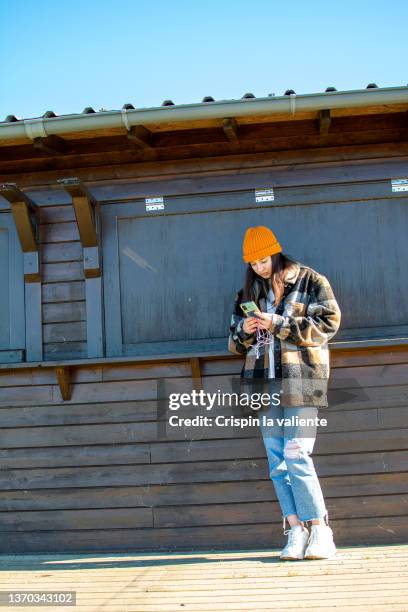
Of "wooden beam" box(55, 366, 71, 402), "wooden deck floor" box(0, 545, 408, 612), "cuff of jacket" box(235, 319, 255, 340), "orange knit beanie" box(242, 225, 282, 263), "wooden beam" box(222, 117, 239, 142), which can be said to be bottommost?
"wooden deck floor" box(0, 545, 408, 612)

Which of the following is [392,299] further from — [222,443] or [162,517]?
[162,517]

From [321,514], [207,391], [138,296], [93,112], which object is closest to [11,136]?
[93,112]

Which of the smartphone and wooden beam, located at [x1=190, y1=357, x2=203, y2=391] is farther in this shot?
wooden beam, located at [x1=190, y1=357, x2=203, y2=391]

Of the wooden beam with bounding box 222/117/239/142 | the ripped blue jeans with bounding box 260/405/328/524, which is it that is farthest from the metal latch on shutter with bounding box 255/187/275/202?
the ripped blue jeans with bounding box 260/405/328/524

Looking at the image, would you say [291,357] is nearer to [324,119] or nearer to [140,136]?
[324,119]

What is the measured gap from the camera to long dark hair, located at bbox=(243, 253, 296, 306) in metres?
4.62

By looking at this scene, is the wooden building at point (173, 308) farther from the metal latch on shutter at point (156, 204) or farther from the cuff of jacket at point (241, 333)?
the cuff of jacket at point (241, 333)

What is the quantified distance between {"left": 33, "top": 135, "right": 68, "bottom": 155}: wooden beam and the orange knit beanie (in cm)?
154

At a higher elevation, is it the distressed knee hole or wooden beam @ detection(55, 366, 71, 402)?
wooden beam @ detection(55, 366, 71, 402)

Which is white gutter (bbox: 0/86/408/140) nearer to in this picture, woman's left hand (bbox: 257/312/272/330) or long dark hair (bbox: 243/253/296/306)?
long dark hair (bbox: 243/253/296/306)

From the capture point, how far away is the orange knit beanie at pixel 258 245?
4633 millimetres

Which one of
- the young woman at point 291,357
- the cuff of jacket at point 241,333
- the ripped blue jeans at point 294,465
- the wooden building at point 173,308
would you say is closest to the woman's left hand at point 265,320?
the young woman at point 291,357

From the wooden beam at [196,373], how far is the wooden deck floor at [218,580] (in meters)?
1.07

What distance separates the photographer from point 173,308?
5.28m
